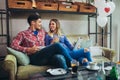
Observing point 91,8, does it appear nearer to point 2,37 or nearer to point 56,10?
point 56,10

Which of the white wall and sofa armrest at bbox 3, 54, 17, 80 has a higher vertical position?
the white wall

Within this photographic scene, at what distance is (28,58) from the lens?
8.32 ft

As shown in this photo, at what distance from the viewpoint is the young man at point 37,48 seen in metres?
2.46

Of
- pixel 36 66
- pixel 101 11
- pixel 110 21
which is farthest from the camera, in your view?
pixel 110 21

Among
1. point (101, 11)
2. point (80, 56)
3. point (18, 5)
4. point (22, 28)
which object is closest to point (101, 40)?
point (101, 11)

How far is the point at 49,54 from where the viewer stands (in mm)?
2518

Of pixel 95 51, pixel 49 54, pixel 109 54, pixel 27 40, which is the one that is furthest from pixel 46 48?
pixel 109 54

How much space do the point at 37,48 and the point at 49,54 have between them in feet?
0.73

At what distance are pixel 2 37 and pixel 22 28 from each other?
41 centimetres

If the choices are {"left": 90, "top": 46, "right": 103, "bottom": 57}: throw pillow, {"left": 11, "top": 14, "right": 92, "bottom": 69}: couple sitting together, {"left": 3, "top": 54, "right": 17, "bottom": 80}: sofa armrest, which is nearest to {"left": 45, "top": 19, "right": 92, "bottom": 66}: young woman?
{"left": 11, "top": 14, "right": 92, "bottom": 69}: couple sitting together

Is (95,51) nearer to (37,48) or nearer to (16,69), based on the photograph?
(37,48)

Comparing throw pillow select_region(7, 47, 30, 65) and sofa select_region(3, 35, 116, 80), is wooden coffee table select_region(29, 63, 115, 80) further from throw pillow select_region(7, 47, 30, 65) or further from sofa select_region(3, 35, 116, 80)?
throw pillow select_region(7, 47, 30, 65)

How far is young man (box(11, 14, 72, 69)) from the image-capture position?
8.09ft

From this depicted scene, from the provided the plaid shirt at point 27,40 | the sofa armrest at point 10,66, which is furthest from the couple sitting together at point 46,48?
the sofa armrest at point 10,66
